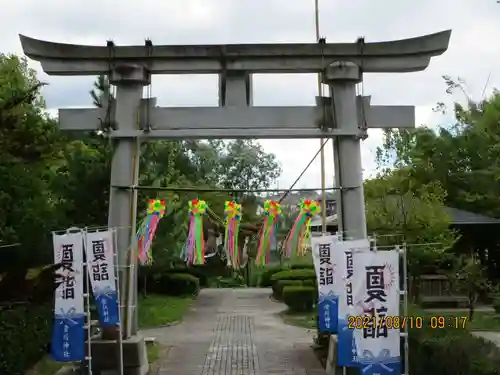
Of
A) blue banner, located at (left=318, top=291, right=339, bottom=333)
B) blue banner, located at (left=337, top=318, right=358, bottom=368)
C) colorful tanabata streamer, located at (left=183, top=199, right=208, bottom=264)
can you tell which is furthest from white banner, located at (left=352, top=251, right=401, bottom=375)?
colorful tanabata streamer, located at (left=183, top=199, right=208, bottom=264)

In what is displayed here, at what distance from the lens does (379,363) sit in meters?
8.82

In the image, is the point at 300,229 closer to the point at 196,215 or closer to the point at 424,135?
the point at 196,215

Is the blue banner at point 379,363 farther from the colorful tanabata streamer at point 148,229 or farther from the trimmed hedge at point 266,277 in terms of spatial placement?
the trimmed hedge at point 266,277

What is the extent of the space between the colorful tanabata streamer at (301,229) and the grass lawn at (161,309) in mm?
9401

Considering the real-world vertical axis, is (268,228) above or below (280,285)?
above

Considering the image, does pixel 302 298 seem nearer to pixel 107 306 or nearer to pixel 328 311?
pixel 328 311

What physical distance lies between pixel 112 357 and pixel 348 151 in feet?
16.7

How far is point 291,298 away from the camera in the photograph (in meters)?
23.2

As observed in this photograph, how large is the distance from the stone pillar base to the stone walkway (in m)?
1.16

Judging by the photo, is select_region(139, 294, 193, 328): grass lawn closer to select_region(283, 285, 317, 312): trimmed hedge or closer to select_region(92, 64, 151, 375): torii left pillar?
select_region(283, 285, 317, 312): trimmed hedge

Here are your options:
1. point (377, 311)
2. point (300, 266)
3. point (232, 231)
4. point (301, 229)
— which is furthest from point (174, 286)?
point (377, 311)

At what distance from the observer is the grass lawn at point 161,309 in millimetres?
21375

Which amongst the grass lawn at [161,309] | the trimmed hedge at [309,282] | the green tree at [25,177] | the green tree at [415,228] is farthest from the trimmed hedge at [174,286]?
the green tree at [25,177]

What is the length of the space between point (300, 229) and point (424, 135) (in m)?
19.0
